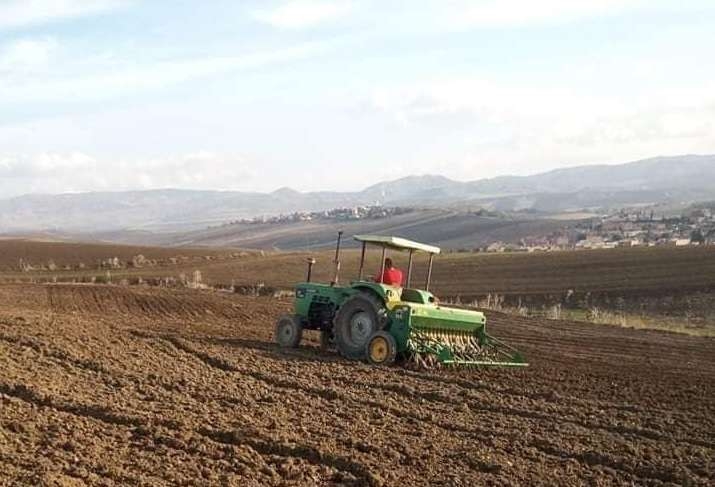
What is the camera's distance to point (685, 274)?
33.5 meters

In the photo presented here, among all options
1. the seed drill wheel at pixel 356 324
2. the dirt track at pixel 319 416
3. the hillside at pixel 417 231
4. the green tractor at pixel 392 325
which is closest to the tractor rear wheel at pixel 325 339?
the green tractor at pixel 392 325

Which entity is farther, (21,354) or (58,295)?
(58,295)

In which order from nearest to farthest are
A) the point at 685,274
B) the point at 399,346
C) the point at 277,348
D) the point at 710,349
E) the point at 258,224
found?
1. the point at 399,346
2. the point at 277,348
3. the point at 710,349
4. the point at 685,274
5. the point at 258,224

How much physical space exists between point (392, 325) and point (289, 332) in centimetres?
247

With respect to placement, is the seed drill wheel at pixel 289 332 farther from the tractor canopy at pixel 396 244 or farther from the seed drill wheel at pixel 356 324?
the tractor canopy at pixel 396 244

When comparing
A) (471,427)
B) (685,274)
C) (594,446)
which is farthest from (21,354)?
(685,274)

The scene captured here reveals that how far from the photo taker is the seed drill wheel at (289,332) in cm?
1562

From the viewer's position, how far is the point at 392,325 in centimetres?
1396

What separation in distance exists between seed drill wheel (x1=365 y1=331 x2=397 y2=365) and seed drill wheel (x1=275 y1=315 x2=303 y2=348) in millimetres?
2019

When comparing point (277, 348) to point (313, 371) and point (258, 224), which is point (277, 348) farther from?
point (258, 224)

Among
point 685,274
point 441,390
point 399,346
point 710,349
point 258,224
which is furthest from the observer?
point 258,224

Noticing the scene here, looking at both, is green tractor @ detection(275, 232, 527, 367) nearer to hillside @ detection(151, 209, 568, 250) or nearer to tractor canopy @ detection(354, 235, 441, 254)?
tractor canopy @ detection(354, 235, 441, 254)

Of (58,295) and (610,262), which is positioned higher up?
(610,262)

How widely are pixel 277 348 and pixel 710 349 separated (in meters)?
9.22
